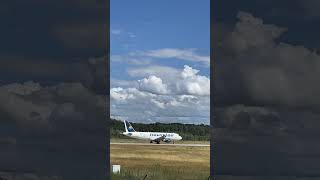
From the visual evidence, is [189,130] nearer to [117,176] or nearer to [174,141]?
[174,141]

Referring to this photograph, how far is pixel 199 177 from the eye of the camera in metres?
30.3

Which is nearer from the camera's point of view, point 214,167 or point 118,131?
point 214,167

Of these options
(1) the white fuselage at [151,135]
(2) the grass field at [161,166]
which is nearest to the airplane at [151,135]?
(1) the white fuselage at [151,135]

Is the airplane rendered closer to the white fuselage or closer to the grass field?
the white fuselage

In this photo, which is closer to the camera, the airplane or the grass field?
the grass field

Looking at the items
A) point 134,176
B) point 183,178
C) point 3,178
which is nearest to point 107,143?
point 3,178

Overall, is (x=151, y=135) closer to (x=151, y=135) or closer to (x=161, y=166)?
(x=151, y=135)

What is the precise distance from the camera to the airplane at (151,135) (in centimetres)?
10962

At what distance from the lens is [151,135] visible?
110 m

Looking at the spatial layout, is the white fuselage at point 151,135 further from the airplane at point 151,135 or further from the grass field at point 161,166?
the grass field at point 161,166

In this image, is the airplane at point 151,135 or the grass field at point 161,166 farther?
the airplane at point 151,135

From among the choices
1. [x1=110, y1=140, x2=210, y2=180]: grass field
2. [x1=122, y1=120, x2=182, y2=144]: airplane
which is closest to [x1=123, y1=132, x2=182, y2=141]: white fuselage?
[x1=122, y1=120, x2=182, y2=144]: airplane

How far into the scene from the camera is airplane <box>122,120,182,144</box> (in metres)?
110

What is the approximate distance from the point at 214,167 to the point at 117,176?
32.9ft
